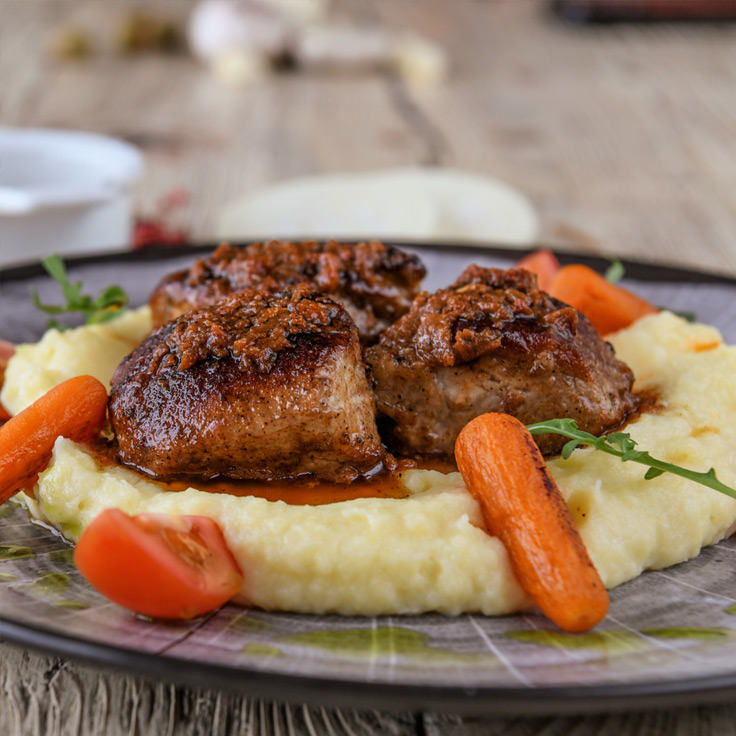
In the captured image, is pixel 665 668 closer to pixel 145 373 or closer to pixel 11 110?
pixel 145 373

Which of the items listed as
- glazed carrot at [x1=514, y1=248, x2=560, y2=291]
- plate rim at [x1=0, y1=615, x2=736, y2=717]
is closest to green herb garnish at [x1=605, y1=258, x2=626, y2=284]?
glazed carrot at [x1=514, y1=248, x2=560, y2=291]

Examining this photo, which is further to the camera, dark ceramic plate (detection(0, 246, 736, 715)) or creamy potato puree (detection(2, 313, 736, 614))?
creamy potato puree (detection(2, 313, 736, 614))

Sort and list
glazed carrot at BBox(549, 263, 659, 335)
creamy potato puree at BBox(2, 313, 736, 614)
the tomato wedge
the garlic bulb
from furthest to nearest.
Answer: the garlic bulb < glazed carrot at BBox(549, 263, 659, 335) < creamy potato puree at BBox(2, 313, 736, 614) < the tomato wedge

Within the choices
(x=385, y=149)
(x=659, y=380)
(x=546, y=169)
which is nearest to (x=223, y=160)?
(x=385, y=149)

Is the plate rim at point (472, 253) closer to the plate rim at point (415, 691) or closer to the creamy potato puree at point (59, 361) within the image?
the creamy potato puree at point (59, 361)

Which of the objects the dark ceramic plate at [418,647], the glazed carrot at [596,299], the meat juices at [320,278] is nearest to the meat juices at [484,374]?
the meat juices at [320,278]

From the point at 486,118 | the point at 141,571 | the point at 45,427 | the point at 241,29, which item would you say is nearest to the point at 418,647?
the point at 141,571

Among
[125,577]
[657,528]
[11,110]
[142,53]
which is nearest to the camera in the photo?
[125,577]

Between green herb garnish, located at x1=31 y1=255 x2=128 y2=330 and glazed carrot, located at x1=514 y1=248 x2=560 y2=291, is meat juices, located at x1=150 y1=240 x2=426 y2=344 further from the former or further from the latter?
glazed carrot, located at x1=514 y1=248 x2=560 y2=291

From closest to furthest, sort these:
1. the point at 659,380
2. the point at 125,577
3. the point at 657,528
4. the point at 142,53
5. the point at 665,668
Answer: the point at 665,668 → the point at 125,577 → the point at 657,528 → the point at 659,380 → the point at 142,53
